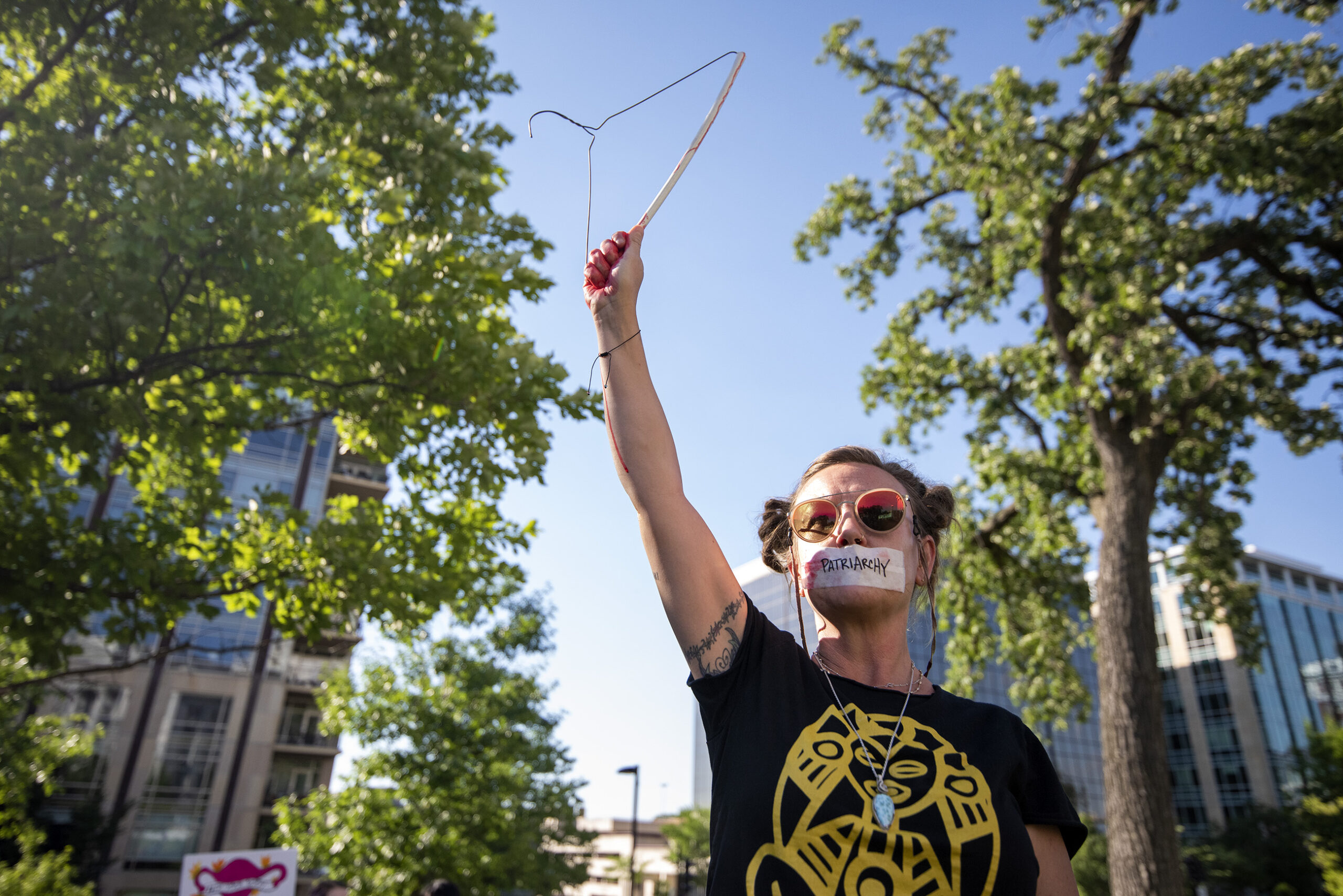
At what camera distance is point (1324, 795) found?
35125mm

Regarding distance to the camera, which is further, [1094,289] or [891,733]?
[1094,289]

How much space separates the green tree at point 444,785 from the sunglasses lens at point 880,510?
54.7ft

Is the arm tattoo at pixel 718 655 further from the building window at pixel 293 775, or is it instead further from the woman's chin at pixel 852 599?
the building window at pixel 293 775

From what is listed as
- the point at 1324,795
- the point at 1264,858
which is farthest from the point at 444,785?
the point at 1264,858

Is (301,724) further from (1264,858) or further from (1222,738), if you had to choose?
(1222,738)

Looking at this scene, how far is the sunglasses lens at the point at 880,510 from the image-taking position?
2.11 metres

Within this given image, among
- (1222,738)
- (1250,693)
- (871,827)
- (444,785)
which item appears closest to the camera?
(871,827)

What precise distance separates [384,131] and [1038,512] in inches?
361

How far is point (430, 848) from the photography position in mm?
16344

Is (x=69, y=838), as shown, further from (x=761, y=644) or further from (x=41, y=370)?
(x=761, y=644)

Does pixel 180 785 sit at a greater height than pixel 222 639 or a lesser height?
lesser

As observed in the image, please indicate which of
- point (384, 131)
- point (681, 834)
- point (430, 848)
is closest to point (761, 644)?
point (384, 131)

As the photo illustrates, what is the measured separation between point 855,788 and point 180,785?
3703 centimetres

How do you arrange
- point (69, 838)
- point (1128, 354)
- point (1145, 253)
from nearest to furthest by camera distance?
point (1128, 354) → point (1145, 253) → point (69, 838)
